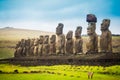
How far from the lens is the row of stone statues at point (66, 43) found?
1229 inches

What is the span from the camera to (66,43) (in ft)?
123

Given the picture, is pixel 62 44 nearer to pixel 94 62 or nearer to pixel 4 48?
→ pixel 94 62

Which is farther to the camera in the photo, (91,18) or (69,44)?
(69,44)

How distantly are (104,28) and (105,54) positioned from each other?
3.85 m

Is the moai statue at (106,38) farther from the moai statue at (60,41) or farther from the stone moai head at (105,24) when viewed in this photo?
the moai statue at (60,41)

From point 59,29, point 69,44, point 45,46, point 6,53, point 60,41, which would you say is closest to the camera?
point 69,44

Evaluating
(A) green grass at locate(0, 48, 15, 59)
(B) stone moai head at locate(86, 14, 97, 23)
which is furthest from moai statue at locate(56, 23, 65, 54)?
(A) green grass at locate(0, 48, 15, 59)

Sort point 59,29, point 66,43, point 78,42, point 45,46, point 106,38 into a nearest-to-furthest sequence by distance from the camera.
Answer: point 106,38, point 78,42, point 66,43, point 59,29, point 45,46

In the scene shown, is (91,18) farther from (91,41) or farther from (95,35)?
(91,41)

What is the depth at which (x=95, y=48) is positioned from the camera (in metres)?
33.0

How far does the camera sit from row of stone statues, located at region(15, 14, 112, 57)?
3122 cm

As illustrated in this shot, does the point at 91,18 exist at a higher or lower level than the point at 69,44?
higher

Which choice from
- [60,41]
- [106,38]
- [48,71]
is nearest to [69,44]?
[60,41]

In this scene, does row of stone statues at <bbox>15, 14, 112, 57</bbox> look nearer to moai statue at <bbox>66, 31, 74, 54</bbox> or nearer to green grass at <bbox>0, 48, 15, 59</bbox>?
moai statue at <bbox>66, 31, 74, 54</bbox>
